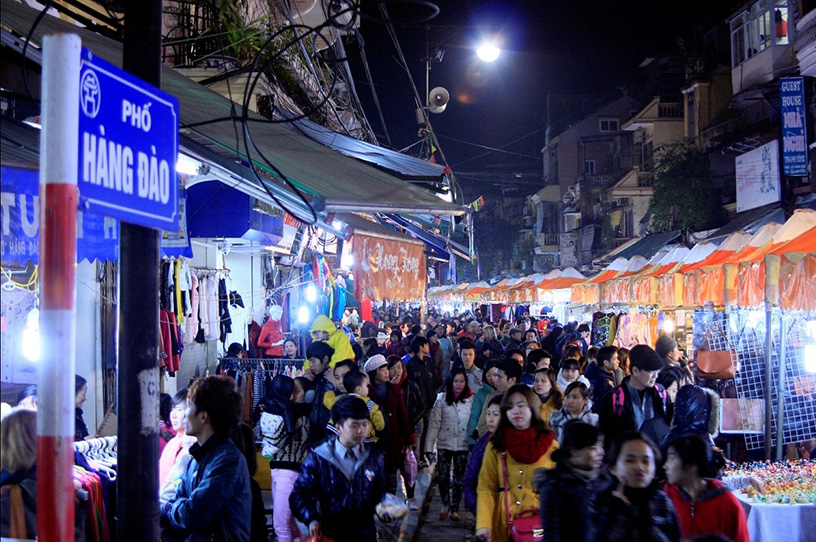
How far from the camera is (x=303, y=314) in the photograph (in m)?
16.0

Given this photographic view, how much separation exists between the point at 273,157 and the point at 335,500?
279 cm

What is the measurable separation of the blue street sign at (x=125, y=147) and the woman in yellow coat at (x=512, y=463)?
129 inches

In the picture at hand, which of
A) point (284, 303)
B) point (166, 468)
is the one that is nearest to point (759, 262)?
point (166, 468)

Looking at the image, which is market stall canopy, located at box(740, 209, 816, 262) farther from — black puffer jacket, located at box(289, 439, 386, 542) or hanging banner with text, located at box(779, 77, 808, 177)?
hanging banner with text, located at box(779, 77, 808, 177)

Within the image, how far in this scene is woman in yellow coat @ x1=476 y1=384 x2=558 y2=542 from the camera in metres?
5.42

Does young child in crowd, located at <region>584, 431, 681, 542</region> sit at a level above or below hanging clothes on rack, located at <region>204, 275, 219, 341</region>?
below

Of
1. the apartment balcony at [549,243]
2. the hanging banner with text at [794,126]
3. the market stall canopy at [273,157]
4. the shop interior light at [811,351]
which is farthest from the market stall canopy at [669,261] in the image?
the apartment balcony at [549,243]

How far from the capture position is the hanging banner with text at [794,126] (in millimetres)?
21562

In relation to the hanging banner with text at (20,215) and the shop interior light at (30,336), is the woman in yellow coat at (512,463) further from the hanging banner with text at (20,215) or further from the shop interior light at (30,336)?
the hanging banner with text at (20,215)

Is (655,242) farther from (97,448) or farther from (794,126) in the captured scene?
(97,448)

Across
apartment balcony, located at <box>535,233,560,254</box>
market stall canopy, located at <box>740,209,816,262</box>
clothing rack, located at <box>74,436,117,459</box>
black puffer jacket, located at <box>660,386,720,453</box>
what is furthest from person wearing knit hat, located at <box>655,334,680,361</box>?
apartment balcony, located at <box>535,233,560,254</box>

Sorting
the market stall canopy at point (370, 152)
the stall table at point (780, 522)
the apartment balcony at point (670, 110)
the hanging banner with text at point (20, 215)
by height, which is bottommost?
the stall table at point (780, 522)

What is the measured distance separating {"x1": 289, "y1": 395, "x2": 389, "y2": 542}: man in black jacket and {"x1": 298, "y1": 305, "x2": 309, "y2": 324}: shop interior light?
10897 millimetres

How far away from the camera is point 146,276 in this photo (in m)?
3.54
